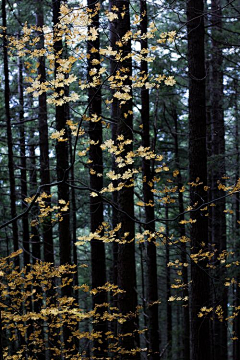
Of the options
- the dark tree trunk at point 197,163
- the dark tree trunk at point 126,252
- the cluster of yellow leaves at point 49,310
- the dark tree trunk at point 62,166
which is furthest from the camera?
the dark tree trunk at point 62,166

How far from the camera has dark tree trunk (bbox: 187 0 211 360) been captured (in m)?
6.25

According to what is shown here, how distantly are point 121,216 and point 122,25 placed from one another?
3242 mm

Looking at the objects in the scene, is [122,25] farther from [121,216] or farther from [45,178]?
[45,178]

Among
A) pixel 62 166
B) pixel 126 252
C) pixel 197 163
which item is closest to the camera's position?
pixel 197 163

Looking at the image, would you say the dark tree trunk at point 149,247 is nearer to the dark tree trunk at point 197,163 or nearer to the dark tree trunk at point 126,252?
the dark tree trunk at point 126,252

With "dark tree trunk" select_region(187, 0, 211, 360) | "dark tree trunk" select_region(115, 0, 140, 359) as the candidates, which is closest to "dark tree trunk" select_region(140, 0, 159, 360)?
"dark tree trunk" select_region(115, 0, 140, 359)

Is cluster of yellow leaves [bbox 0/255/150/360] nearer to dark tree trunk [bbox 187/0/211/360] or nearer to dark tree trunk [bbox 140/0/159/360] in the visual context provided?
dark tree trunk [bbox 140/0/159/360]

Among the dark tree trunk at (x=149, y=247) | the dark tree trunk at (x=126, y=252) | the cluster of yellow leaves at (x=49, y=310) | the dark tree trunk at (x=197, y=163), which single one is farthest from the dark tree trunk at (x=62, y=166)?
the dark tree trunk at (x=197, y=163)

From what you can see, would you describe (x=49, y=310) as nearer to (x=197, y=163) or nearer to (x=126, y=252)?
(x=126, y=252)

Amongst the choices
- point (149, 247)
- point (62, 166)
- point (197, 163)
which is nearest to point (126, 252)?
point (197, 163)

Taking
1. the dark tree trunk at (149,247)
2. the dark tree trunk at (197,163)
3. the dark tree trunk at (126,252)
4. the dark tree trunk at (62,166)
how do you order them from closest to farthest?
1. the dark tree trunk at (197,163)
2. the dark tree trunk at (126,252)
3. the dark tree trunk at (62,166)
4. the dark tree trunk at (149,247)

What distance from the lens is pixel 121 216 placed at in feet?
20.9

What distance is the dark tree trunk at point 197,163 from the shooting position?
6250 millimetres

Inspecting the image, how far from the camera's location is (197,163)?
20.7ft
